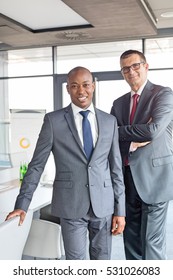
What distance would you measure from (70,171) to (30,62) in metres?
5.98

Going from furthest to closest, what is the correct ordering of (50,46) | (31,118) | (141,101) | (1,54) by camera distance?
(1,54)
(50,46)
(31,118)
(141,101)

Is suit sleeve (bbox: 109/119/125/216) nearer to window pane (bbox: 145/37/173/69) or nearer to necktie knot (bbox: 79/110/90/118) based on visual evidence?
necktie knot (bbox: 79/110/90/118)

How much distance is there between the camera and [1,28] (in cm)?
532

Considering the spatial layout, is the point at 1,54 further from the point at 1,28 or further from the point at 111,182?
the point at 111,182

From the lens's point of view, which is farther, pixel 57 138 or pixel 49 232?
pixel 49 232

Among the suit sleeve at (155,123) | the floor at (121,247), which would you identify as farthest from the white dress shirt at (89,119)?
the floor at (121,247)

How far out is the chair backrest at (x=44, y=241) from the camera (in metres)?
2.86

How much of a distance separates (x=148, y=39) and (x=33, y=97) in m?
2.51

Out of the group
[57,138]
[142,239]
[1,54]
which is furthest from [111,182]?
[1,54]

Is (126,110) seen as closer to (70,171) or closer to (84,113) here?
(84,113)

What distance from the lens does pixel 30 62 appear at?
7539mm

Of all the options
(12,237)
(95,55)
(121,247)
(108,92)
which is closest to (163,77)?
(108,92)

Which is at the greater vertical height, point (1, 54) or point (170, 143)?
point (1, 54)

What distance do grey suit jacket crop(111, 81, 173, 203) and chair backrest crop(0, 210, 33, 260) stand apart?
2.36 ft
